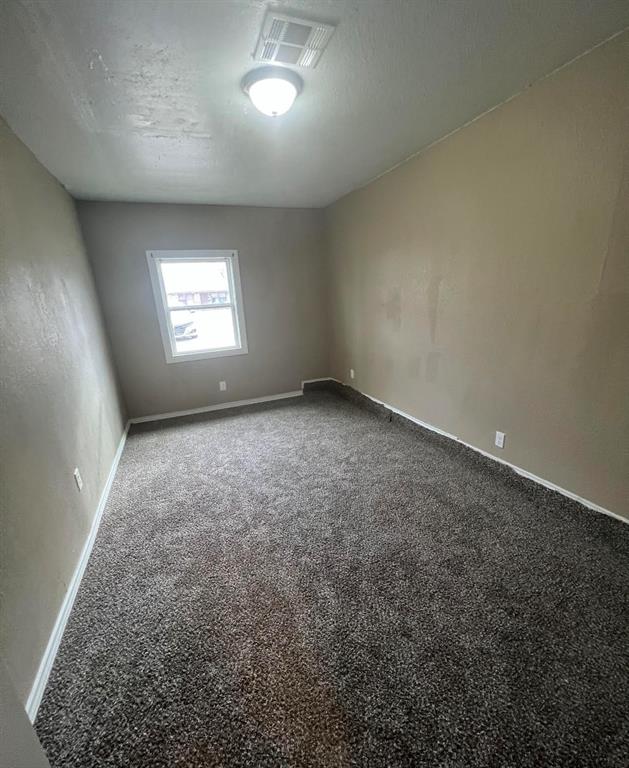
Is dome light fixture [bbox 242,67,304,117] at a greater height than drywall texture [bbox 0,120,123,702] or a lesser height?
greater

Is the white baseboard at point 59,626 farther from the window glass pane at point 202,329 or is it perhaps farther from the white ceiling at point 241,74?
the white ceiling at point 241,74

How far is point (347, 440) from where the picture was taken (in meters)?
3.23

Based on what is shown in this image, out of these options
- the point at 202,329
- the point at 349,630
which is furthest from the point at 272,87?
the point at 202,329

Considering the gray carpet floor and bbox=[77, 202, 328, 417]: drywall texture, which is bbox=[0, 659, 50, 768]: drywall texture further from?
bbox=[77, 202, 328, 417]: drywall texture

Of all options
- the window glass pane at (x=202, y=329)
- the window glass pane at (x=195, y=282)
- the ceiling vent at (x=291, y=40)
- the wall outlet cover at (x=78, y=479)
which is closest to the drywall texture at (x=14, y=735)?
the wall outlet cover at (x=78, y=479)

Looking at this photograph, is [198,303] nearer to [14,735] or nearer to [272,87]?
[272,87]

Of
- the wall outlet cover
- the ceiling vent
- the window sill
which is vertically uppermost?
the ceiling vent

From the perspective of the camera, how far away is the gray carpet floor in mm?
1049

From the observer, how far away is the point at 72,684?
49.2 inches

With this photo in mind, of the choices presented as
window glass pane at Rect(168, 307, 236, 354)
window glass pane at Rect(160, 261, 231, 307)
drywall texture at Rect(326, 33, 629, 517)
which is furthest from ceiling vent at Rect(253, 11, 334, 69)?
window glass pane at Rect(168, 307, 236, 354)

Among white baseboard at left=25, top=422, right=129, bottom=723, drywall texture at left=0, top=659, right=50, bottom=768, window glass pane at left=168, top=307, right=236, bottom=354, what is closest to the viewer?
drywall texture at left=0, top=659, right=50, bottom=768

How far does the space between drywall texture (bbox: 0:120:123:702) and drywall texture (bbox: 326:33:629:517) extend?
2.80 m

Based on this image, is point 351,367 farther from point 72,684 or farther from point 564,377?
point 72,684

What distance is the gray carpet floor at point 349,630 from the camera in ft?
3.44
